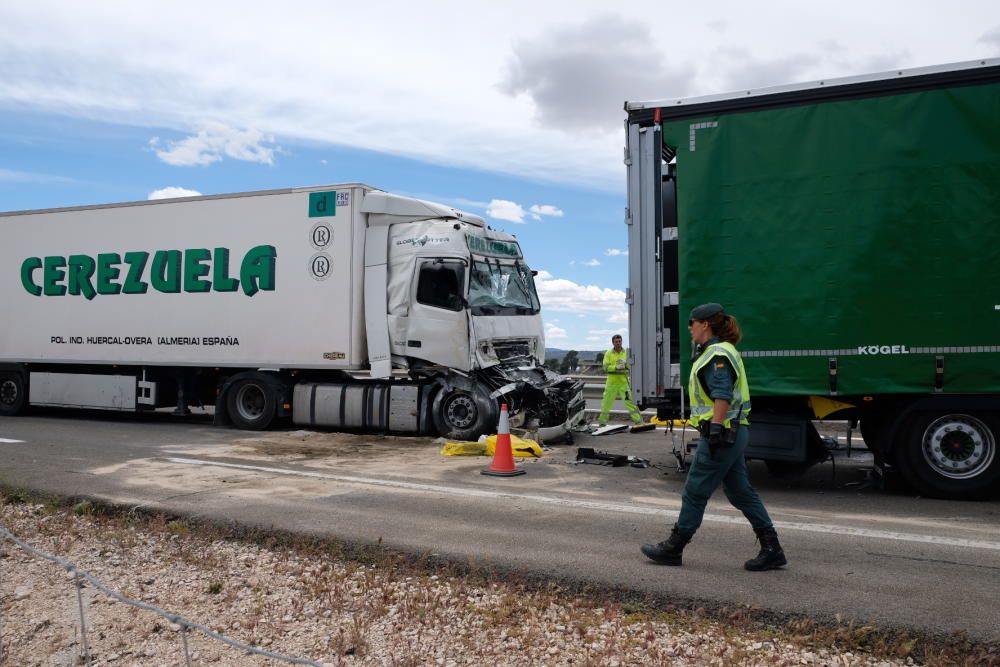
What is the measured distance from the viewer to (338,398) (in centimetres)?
1304

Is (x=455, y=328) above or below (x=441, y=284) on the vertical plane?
below

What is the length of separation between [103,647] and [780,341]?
617cm

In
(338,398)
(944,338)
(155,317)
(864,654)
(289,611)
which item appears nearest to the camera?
(864,654)

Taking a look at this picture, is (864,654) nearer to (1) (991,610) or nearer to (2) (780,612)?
(2) (780,612)

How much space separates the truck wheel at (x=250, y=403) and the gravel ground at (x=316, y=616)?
6.89 meters

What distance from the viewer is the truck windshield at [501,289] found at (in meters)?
12.3

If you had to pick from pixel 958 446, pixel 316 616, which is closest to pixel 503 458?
pixel 316 616

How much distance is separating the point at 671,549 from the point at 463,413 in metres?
6.94

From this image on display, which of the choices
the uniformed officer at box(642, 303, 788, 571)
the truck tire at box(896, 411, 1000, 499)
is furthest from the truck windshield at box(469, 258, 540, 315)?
the uniformed officer at box(642, 303, 788, 571)

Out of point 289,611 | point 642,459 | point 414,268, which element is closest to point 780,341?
point 642,459

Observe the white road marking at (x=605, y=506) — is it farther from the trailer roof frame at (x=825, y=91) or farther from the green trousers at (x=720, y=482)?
the trailer roof frame at (x=825, y=91)

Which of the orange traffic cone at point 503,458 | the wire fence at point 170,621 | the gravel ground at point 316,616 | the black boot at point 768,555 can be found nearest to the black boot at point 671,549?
the black boot at point 768,555

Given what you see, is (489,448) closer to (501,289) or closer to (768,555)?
(501,289)

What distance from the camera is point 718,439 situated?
5008 millimetres
